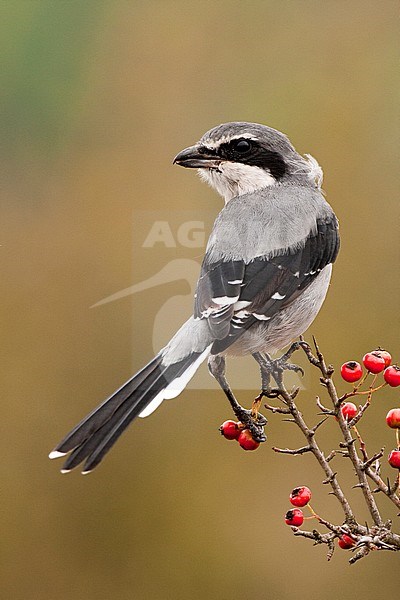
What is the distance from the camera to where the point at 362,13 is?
3.99 metres

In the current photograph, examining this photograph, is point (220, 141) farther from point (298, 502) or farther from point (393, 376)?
point (298, 502)

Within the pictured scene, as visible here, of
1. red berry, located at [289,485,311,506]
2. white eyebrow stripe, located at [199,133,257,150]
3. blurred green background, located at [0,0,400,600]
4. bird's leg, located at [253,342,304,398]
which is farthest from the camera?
blurred green background, located at [0,0,400,600]

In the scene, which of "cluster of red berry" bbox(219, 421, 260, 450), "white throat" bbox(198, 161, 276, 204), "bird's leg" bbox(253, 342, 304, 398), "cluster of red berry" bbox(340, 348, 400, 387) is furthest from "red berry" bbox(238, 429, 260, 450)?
"white throat" bbox(198, 161, 276, 204)

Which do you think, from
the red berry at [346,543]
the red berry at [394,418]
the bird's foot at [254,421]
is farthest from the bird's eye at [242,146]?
the red berry at [346,543]

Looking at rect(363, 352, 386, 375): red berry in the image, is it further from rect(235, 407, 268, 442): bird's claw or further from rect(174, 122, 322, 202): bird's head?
rect(174, 122, 322, 202): bird's head

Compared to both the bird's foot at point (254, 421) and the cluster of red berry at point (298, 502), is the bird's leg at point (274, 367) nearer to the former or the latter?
the bird's foot at point (254, 421)

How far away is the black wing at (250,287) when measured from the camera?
192 centimetres

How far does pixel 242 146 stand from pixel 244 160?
36 mm

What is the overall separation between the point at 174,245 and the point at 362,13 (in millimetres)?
1493

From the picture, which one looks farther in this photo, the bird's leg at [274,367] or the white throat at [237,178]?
the white throat at [237,178]

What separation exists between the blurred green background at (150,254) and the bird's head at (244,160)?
70 cm

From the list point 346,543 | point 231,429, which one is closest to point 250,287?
point 231,429

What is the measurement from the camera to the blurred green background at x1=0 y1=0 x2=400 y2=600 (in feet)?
10.8

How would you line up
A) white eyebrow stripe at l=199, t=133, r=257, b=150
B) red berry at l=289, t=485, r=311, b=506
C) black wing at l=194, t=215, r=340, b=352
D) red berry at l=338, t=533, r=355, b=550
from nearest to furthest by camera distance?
red berry at l=338, t=533, r=355, b=550 < red berry at l=289, t=485, r=311, b=506 < black wing at l=194, t=215, r=340, b=352 < white eyebrow stripe at l=199, t=133, r=257, b=150
